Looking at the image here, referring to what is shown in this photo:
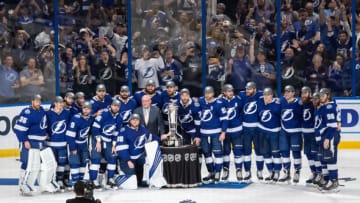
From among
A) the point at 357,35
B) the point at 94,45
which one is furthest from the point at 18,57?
the point at 357,35

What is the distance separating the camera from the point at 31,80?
17.4 m

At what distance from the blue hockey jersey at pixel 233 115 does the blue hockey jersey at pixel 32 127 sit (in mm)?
2419

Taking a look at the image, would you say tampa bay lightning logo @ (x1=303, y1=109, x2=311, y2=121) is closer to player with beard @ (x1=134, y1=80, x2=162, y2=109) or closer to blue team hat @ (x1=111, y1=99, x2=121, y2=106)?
player with beard @ (x1=134, y1=80, x2=162, y2=109)

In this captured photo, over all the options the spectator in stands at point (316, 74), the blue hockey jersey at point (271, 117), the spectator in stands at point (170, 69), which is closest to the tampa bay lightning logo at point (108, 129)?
the blue hockey jersey at point (271, 117)

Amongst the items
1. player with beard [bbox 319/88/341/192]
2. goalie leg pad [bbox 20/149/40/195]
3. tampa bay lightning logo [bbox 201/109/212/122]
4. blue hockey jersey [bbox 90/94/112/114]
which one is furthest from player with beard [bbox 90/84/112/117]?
player with beard [bbox 319/88/341/192]

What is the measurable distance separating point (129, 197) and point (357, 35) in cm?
587

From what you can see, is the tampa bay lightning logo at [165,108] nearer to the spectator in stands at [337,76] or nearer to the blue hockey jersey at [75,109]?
the blue hockey jersey at [75,109]

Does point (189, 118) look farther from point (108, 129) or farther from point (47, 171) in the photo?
point (47, 171)

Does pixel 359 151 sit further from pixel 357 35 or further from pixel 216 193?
pixel 216 193

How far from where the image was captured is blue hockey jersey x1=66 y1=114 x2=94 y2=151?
13711 mm

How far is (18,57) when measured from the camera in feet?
56.9

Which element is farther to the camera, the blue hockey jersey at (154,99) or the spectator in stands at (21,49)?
the spectator in stands at (21,49)

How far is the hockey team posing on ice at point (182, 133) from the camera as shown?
1362 cm

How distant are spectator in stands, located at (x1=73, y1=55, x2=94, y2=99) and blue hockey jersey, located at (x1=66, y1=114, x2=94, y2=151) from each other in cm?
390
